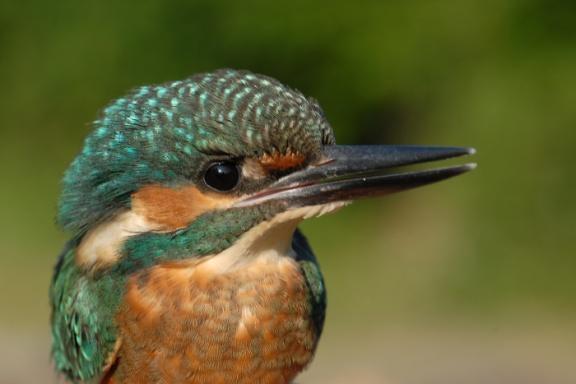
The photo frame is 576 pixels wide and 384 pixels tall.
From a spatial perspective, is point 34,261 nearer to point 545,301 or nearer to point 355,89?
point 355,89

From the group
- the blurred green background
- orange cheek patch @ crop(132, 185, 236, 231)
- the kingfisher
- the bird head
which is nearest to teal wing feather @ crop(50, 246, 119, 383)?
the kingfisher

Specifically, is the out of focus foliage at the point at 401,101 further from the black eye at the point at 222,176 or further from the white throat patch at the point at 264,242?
the black eye at the point at 222,176

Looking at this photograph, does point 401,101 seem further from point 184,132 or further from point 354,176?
point 184,132

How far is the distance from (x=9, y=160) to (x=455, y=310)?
4514 mm

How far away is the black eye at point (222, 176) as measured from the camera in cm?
284

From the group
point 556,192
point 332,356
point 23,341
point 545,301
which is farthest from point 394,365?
point 23,341

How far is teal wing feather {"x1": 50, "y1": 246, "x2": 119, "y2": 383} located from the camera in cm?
314

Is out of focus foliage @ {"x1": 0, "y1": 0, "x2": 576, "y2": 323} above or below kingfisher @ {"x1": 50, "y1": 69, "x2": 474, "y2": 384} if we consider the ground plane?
below

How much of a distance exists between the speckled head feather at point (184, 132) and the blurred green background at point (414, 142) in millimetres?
3857

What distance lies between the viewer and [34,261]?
8414 mm

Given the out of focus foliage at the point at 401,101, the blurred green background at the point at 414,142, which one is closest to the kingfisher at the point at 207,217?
the blurred green background at the point at 414,142

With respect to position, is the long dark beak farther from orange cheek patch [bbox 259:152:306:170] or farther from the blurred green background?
the blurred green background

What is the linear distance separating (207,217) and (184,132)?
0.25 m

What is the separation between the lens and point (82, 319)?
3240mm
